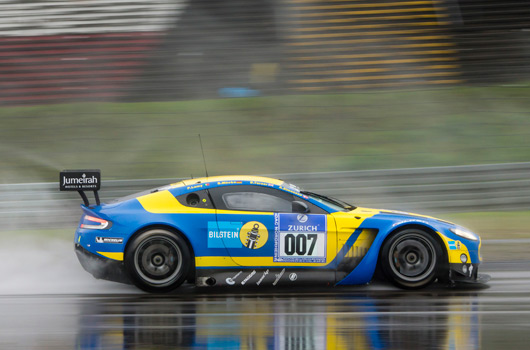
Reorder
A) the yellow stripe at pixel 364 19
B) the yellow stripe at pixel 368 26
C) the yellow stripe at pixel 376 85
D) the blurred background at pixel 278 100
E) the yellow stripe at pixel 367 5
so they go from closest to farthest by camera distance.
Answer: the blurred background at pixel 278 100
the yellow stripe at pixel 376 85
the yellow stripe at pixel 368 26
the yellow stripe at pixel 364 19
the yellow stripe at pixel 367 5

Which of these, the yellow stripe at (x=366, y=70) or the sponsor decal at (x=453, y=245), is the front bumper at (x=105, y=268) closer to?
the sponsor decal at (x=453, y=245)

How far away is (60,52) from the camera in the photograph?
19.4m

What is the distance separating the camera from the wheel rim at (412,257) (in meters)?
6.48

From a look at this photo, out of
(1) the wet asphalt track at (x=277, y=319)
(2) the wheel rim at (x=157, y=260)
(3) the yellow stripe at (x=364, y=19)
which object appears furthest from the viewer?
(3) the yellow stripe at (x=364, y=19)

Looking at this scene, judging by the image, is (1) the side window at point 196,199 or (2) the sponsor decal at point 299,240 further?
(1) the side window at point 196,199

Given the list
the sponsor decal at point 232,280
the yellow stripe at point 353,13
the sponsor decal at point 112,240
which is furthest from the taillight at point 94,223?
the yellow stripe at point 353,13

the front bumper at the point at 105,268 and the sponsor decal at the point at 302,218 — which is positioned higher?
the sponsor decal at the point at 302,218

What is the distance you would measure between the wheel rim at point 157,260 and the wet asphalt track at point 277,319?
0.22 metres

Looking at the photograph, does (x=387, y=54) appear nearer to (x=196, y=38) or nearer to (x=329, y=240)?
(x=196, y=38)

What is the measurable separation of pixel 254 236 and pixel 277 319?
111cm

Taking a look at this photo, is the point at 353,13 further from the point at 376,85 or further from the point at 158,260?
the point at 158,260

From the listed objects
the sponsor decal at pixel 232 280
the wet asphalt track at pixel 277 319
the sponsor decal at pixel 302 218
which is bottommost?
the wet asphalt track at pixel 277 319

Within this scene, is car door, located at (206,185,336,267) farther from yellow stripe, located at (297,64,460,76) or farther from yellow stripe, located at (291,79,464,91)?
yellow stripe, located at (297,64,460,76)

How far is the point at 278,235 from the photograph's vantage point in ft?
20.8
